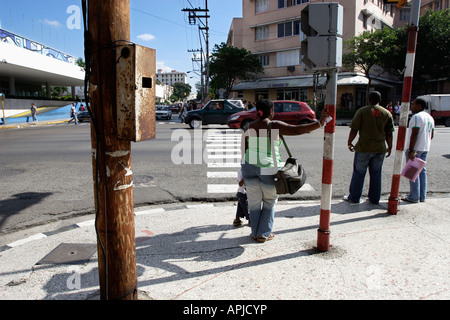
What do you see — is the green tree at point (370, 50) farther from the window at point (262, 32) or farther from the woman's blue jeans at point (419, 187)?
the woman's blue jeans at point (419, 187)

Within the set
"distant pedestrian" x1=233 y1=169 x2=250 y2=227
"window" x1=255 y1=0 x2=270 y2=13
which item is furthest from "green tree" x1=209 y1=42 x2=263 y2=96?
"distant pedestrian" x1=233 y1=169 x2=250 y2=227

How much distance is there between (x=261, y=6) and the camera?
127ft

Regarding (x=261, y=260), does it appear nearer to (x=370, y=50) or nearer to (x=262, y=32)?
(x=370, y=50)

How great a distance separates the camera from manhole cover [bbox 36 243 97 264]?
3.72 meters

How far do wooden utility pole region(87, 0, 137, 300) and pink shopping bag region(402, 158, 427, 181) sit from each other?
4.67 meters

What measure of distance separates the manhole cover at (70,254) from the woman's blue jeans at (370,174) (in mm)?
4141

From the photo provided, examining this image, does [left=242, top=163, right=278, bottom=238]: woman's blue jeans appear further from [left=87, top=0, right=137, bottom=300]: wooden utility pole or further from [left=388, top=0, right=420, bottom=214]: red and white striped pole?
[left=388, top=0, right=420, bottom=214]: red and white striped pole

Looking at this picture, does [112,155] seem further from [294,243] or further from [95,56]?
[294,243]

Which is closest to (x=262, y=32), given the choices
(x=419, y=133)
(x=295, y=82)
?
(x=295, y=82)

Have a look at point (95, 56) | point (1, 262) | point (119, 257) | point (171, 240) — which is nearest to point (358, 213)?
point (171, 240)

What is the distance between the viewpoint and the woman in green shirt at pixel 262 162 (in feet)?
12.9

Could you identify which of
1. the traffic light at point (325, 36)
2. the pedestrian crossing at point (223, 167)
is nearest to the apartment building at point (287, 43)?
the pedestrian crossing at point (223, 167)

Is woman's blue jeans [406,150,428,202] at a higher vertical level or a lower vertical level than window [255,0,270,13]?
lower

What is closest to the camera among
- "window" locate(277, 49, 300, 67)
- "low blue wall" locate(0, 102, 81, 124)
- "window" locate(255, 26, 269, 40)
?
"low blue wall" locate(0, 102, 81, 124)
